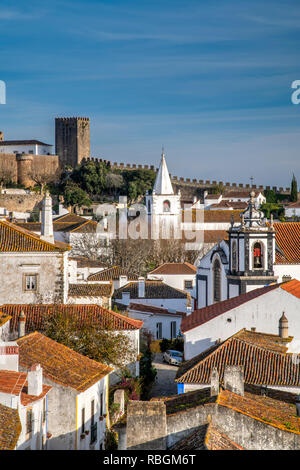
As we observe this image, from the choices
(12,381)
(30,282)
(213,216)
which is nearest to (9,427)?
(12,381)

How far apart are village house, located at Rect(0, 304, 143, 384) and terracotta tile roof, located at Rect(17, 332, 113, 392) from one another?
3.70m

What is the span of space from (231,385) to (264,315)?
9.77 metres

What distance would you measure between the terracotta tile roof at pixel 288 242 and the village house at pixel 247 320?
11.3m

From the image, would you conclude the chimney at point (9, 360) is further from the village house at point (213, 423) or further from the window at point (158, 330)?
the window at point (158, 330)

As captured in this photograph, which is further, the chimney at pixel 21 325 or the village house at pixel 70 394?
the chimney at pixel 21 325

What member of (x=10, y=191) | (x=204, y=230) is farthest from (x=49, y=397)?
(x=10, y=191)

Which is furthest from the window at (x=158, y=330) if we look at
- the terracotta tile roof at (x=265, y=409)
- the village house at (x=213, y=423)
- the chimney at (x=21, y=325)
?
the village house at (x=213, y=423)

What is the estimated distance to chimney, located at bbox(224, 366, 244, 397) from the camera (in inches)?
658

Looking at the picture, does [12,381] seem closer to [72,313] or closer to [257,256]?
[72,313]

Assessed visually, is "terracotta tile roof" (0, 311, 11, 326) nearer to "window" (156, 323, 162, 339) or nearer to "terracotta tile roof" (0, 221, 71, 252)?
"terracotta tile roof" (0, 221, 71, 252)

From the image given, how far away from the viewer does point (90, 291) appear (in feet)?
108

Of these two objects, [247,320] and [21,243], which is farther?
[21,243]

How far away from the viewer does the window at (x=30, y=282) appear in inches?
1095

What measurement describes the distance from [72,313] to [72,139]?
70.8 meters
